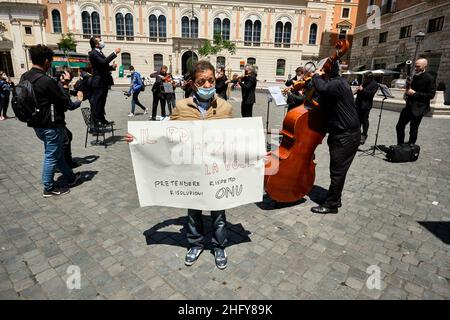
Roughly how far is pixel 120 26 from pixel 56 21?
1026 centimetres

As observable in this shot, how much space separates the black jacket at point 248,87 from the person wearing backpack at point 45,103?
5.39 m

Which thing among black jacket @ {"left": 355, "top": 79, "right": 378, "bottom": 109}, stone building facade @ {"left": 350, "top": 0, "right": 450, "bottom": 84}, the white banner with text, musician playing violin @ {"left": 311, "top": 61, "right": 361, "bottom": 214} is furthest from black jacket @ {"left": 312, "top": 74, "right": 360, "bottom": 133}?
stone building facade @ {"left": 350, "top": 0, "right": 450, "bottom": 84}

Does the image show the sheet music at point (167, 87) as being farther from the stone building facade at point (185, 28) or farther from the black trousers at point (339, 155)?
the stone building facade at point (185, 28)

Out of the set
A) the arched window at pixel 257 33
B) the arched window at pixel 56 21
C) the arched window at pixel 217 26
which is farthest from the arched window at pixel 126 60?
A: the arched window at pixel 257 33

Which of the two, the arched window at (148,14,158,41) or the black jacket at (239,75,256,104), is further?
the arched window at (148,14,158,41)

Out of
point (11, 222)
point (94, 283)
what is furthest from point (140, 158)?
point (11, 222)

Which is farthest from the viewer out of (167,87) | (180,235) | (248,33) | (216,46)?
(248,33)

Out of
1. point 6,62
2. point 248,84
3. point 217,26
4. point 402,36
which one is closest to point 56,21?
point 6,62

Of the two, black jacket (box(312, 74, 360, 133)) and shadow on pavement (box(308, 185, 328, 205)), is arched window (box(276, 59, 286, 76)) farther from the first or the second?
black jacket (box(312, 74, 360, 133))

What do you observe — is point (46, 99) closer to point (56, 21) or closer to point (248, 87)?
point (248, 87)

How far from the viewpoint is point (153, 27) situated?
46250mm

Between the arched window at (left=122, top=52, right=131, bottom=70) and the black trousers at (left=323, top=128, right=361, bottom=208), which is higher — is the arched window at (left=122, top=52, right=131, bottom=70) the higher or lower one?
the higher one

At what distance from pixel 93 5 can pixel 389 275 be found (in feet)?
173

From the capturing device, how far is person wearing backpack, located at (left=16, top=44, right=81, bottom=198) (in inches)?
157
